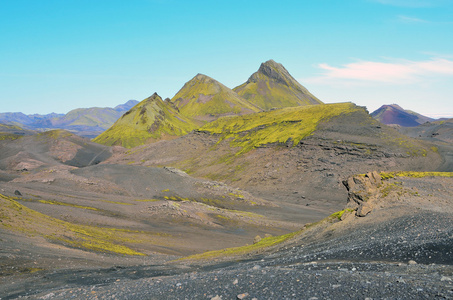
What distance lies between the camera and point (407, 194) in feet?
110

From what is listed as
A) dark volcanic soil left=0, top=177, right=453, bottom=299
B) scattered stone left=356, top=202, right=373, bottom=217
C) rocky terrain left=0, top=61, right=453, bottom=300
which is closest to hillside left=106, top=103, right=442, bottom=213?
rocky terrain left=0, top=61, right=453, bottom=300

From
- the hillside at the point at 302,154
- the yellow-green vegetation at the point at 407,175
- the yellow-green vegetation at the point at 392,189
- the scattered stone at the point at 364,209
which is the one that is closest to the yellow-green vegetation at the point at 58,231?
the scattered stone at the point at 364,209

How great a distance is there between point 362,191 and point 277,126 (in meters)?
121

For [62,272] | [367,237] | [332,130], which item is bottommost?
[62,272]

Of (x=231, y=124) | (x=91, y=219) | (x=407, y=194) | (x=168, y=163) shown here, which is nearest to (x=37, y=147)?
(x=168, y=163)

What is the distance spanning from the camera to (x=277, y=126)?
156000mm

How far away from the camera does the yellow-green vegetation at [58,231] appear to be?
40906 mm

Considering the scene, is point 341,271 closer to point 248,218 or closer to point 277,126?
point 248,218

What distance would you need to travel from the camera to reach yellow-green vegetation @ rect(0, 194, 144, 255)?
4091cm

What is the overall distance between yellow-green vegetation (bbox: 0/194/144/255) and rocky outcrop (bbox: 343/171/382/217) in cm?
2768

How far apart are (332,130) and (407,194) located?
102 metres

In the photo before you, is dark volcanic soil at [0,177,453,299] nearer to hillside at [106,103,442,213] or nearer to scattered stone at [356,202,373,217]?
scattered stone at [356,202,373,217]

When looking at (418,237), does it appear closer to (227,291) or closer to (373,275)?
(373,275)

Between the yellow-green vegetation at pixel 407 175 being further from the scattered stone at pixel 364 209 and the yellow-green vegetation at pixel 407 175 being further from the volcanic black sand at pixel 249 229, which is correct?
the scattered stone at pixel 364 209
